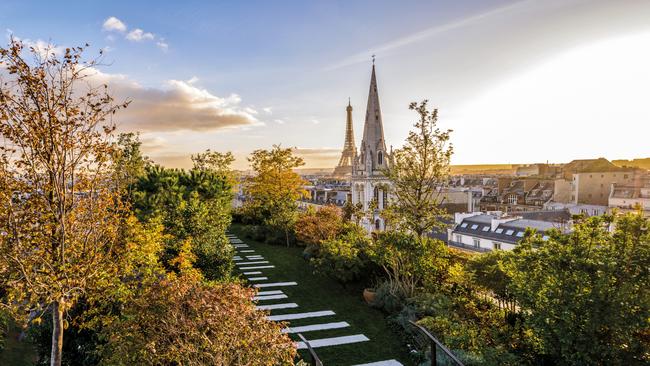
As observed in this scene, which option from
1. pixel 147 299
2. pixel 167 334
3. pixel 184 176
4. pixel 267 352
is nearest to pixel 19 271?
pixel 147 299

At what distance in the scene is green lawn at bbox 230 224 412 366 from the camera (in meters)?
8.67

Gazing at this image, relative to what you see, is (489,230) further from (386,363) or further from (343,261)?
(386,363)

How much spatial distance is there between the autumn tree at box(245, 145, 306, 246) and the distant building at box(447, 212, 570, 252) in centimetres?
1770

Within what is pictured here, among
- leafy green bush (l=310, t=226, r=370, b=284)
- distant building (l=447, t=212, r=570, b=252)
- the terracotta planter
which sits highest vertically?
leafy green bush (l=310, t=226, r=370, b=284)

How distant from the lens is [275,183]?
25.8 metres

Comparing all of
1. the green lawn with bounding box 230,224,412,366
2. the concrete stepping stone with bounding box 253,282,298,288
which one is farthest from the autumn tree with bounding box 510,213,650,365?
the concrete stepping stone with bounding box 253,282,298,288

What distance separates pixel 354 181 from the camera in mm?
65062

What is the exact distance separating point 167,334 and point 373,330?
6316 millimetres

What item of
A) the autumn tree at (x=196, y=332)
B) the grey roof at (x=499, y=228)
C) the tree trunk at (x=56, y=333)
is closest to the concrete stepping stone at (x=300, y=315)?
the autumn tree at (x=196, y=332)

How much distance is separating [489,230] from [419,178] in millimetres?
23870

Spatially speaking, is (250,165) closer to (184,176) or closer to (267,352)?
(184,176)

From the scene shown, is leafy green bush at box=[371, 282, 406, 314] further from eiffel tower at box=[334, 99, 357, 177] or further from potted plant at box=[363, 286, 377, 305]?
eiffel tower at box=[334, 99, 357, 177]

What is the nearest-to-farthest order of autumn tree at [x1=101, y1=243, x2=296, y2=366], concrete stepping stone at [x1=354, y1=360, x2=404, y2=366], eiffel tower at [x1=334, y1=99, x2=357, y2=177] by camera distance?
autumn tree at [x1=101, y1=243, x2=296, y2=366] → concrete stepping stone at [x1=354, y1=360, x2=404, y2=366] → eiffel tower at [x1=334, y1=99, x2=357, y2=177]

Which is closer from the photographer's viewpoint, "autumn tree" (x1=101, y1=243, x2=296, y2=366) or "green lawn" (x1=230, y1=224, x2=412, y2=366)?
"autumn tree" (x1=101, y1=243, x2=296, y2=366)
